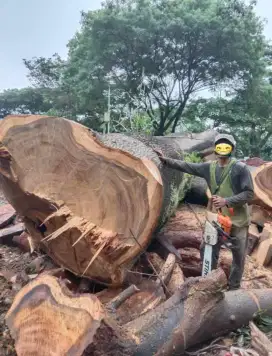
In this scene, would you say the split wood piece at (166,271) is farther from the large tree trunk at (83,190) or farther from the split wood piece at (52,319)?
the split wood piece at (52,319)

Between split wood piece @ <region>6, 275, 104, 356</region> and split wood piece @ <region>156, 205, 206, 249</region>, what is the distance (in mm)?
1573

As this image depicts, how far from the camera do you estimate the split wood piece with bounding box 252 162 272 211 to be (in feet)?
14.8

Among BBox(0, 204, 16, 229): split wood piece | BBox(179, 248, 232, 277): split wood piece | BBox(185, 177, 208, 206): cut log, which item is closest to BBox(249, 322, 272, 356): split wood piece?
BBox(179, 248, 232, 277): split wood piece

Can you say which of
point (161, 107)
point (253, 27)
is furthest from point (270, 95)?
point (161, 107)

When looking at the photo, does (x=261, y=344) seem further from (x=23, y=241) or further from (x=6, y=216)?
(x=6, y=216)

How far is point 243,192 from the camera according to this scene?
2766mm

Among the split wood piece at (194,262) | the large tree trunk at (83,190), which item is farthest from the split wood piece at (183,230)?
the large tree trunk at (83,190)

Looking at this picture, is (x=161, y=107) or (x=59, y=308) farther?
(x=161, y=107)

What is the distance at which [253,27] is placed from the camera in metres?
13.3

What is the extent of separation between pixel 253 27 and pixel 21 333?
13.6 metres

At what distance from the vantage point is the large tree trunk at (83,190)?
254 cm

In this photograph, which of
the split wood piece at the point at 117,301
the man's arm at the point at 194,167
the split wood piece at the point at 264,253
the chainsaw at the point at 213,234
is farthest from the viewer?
the split wood piece at the point at 264,253

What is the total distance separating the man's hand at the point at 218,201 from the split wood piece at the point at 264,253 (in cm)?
158

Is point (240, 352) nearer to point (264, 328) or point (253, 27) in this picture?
point (264, 328)
